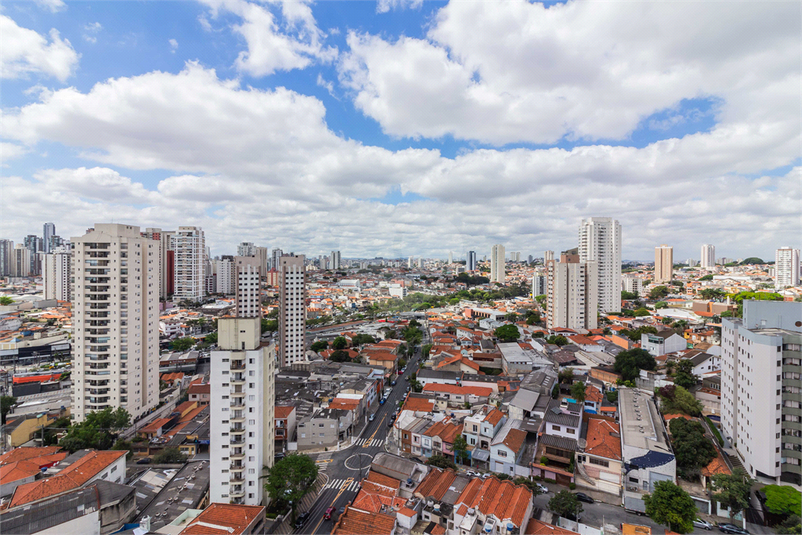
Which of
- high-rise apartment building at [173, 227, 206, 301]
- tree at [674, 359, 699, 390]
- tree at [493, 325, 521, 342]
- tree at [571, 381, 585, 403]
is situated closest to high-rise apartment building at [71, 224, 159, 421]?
tree at [571, 381, 585, 403]

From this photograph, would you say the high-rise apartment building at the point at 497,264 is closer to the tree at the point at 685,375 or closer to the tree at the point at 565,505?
the tree at the point at 685,375

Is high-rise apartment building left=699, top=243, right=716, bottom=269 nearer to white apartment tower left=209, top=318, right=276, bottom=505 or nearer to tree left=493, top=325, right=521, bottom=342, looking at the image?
tree left=493, top=325, right=521, bottom=342

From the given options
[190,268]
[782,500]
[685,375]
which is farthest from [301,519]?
[190,268]

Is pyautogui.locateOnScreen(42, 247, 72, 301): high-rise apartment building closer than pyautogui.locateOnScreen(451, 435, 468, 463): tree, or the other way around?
pyautogui.locateOnScreen(451, 435, 468, 463): tree

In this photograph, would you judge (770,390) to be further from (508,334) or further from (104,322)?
(104,322)

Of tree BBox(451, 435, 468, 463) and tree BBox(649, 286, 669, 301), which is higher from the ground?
tree BBox(649, 286, 669, 301)

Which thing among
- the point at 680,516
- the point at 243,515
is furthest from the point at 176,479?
the point at 680,516

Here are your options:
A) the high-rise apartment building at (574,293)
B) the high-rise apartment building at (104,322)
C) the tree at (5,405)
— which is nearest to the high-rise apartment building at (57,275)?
the tree at (5,405)
